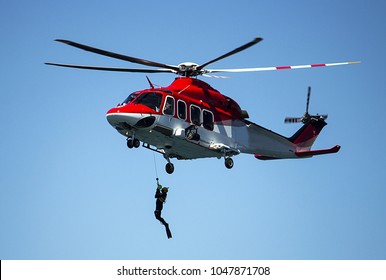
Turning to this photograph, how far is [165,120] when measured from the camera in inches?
1378

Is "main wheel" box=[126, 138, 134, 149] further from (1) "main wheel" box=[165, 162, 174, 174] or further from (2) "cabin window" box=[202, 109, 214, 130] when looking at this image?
(2) "cabin window" box=[202, 109, 214, 130]

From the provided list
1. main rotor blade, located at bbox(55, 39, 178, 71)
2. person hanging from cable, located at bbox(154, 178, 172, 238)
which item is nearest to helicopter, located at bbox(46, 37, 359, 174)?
main rotor blade, located at bbox(55, 39, 178, 71)

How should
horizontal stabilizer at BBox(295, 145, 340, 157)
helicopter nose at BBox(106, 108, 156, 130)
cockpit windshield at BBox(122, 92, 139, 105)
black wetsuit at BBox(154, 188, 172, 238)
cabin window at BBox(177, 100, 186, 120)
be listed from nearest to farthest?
helicopter nose at BBox(106, 108, 156, 130) < cockpit windshield at BBox(122, 92, 139, 105) < cabin window at BBox(177, 100, 186, 120) < black wetsuit at BBox(154, 188, 172, 238) < horizontal stabilizer at BBox(295, 145, 340, 157)

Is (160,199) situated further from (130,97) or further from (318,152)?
(318,152)

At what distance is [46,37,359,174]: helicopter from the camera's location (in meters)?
34.4

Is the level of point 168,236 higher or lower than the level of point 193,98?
lower

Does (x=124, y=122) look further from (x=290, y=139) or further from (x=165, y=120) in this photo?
(x=290, y=139)

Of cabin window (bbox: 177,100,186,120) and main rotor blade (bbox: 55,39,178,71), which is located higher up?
main rotor blade (bbox: 55,39,178,71)

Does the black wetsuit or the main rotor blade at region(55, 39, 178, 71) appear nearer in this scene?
the main rotor blade at region(55, 39, 178, 71)

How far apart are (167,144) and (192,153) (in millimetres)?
1554

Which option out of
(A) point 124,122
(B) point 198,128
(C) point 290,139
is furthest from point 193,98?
(C) point 290,139

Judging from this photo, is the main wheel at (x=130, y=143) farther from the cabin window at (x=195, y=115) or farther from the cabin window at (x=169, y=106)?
the cabin window at (x=195, y=115)

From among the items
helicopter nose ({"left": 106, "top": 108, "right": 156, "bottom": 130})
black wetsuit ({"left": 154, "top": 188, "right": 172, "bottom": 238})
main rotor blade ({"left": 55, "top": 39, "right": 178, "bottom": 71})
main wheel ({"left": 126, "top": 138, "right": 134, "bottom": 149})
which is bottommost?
black wetsuit ({"left": 154, "top": 188, "right": 172, "bottom": 238})

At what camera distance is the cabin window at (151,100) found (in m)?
34.9
